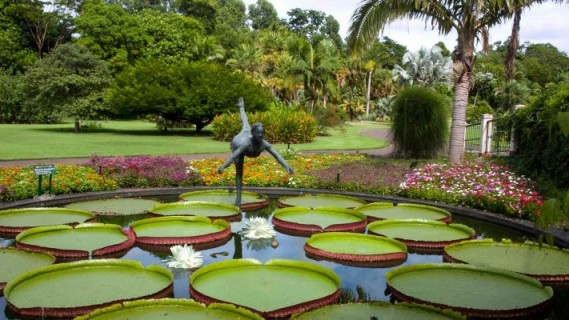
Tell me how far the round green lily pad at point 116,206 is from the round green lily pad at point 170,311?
200 inches

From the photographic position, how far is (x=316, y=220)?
8492mm

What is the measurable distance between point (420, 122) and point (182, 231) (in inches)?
438

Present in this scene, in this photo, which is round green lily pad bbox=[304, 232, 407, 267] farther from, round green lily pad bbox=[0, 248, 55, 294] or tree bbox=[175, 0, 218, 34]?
tree bbox=[175, 0, 218, 34]

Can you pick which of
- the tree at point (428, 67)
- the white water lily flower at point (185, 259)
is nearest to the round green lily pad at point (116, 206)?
the white water lily flower at point (185, 259)

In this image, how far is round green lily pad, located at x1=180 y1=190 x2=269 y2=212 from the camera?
9938 millimetres

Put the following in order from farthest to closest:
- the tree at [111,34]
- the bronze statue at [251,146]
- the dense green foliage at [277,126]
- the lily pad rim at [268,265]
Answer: the tree at [111,34] < the dense green foliage at [277,126] < the bronze statue at [251,146] < the lily pad rim at [268,265]

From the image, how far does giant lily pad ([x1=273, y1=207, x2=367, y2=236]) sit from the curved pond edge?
2359 mm

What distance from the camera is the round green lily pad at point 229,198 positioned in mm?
9938

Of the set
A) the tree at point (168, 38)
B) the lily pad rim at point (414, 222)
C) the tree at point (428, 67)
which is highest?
the tree at point (168, 38)

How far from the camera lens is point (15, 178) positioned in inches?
426

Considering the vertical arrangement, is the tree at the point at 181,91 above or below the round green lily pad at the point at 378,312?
above

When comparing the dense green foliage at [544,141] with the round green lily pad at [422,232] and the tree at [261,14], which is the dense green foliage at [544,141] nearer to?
the round green lily pad at [422,232]

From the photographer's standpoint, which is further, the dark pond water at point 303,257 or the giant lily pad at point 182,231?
the giant lily pad at point 182,231

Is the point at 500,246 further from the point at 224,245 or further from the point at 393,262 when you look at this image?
the point at 224,245
